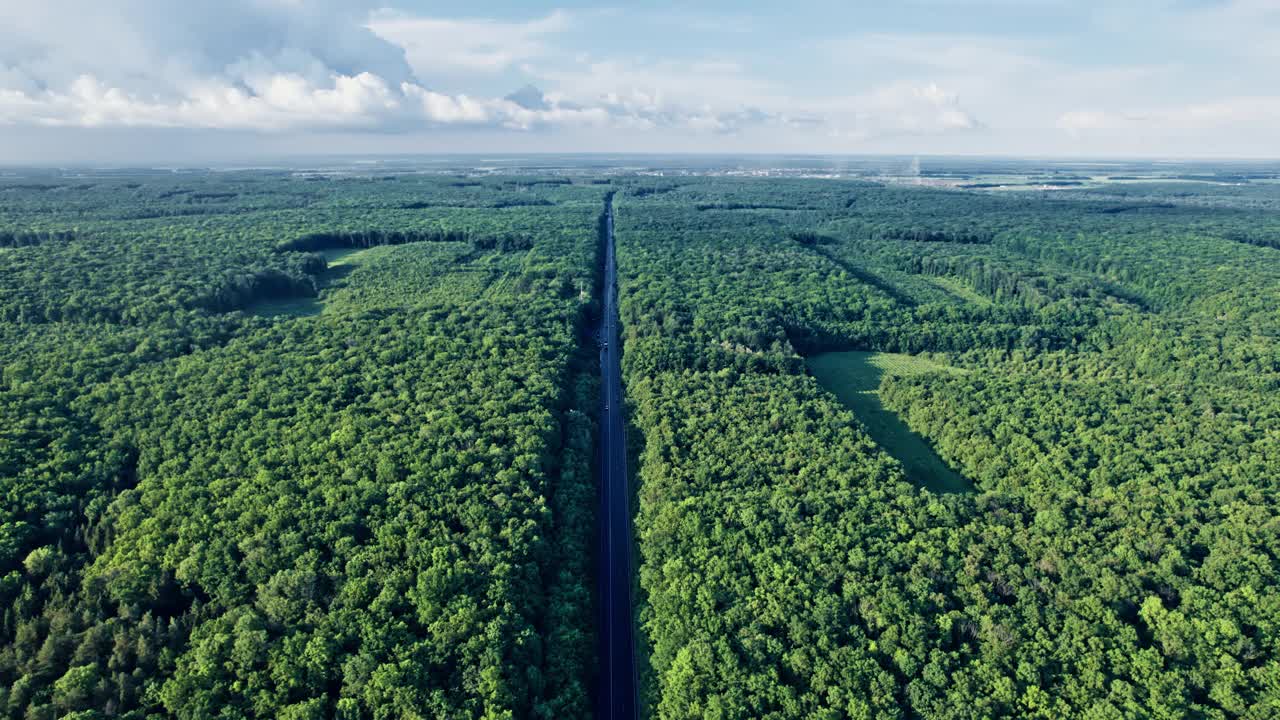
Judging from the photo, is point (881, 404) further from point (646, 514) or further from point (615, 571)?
point (615, 571)

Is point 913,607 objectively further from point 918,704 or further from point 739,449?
point 739,449

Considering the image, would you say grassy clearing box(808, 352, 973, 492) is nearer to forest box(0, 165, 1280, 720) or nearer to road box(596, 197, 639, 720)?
forest box(0, 165, 1280, 720)

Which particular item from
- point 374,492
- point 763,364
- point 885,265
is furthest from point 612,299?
point 374,492

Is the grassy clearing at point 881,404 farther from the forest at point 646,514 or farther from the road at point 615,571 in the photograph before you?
the road at point 615,571

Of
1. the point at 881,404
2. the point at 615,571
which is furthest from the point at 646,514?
the point at 881,404

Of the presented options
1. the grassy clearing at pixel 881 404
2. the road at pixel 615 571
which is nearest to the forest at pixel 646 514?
the grassy clearing at pixel 881 404
